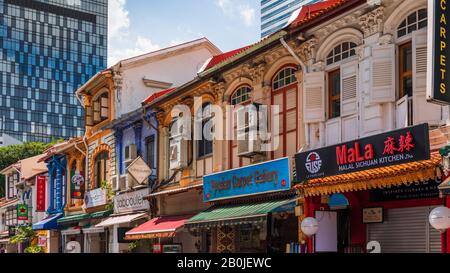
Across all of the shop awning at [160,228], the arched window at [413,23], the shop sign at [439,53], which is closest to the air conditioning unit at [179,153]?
the shop awning at [160,228]

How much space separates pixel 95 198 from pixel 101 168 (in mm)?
1393

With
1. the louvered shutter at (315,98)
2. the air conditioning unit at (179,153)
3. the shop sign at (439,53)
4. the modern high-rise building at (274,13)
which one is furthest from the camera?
the modern high-rise building at (274,13)

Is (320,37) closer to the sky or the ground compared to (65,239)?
closer to the sky

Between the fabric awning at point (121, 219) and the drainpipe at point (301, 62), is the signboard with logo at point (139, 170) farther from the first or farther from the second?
the drainpipe at point (301, 62)

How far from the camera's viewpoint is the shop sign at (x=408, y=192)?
13062mm

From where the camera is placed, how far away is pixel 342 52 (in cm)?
1486

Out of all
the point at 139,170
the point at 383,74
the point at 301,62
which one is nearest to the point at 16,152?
the point at 139,170

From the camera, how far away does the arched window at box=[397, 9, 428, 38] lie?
12.6 meters

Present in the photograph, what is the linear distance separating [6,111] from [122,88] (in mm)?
110517

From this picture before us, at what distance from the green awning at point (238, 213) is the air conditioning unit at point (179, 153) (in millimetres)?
2630

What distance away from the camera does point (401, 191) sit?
45.7 ft

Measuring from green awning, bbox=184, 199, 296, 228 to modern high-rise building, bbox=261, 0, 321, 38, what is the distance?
368 feet
